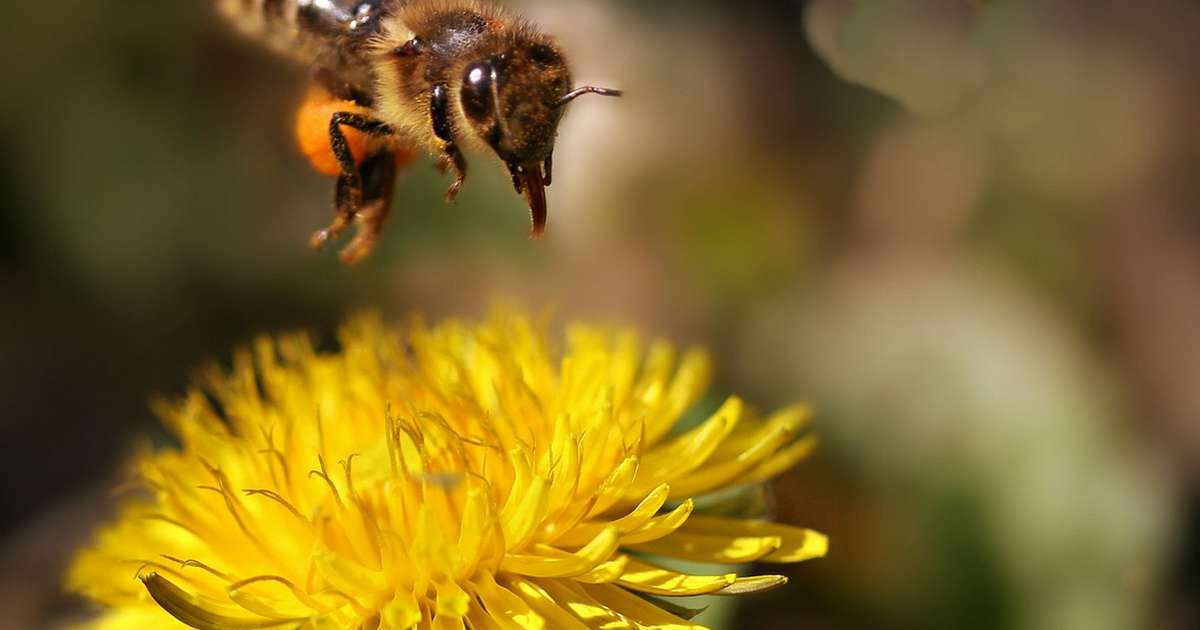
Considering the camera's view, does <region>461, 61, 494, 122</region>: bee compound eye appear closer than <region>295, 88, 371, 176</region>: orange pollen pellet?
Yes

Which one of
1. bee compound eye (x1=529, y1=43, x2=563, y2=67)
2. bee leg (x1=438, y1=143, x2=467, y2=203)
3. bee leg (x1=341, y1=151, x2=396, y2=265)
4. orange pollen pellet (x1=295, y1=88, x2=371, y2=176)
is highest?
orange pollen pellet (x1=295, y1=88, x2=371, y2=176)

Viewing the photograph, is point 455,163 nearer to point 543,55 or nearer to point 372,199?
point 543,55

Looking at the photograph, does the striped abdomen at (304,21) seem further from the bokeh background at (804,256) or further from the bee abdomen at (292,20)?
the bokeh background at (804,256)

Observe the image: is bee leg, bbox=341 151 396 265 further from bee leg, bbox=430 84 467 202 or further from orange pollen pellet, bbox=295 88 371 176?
bee leg, bbox=430 84 467 202

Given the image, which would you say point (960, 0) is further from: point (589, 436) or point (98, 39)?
point (98, 39)

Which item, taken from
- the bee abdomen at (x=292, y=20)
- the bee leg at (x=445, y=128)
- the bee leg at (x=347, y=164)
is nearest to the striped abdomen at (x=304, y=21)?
the bee abdomen at (x=292, y=20)

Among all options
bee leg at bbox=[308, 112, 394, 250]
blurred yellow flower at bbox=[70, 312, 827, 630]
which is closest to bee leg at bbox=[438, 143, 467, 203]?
bee leg at bbox=[308, 112, 394, 250]
